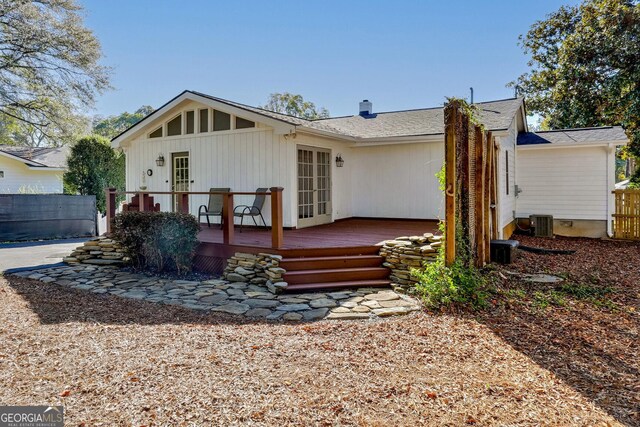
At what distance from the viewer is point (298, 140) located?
344 inches

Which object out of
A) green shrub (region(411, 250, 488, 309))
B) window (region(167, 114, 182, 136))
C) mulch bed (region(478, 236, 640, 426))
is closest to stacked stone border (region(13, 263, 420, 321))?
green shrub (region(411, 250, 488, 309))

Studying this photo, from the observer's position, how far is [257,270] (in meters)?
6.22

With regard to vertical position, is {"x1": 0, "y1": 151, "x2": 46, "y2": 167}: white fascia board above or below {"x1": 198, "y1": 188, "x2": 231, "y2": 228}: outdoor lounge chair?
above

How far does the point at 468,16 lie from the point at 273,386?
13751 mm

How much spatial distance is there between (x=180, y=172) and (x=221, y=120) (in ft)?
5.83

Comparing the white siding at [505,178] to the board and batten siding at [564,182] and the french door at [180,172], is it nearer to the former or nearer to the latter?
the board and batten siding at [564,182]

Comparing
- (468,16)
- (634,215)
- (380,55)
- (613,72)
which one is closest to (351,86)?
(380,55)

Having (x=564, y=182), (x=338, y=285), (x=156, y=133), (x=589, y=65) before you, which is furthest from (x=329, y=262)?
(x=589, y=65)

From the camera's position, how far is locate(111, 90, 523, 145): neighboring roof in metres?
9.03

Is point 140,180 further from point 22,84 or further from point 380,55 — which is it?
point 380,55

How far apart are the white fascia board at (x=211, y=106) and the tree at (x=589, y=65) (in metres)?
12.1

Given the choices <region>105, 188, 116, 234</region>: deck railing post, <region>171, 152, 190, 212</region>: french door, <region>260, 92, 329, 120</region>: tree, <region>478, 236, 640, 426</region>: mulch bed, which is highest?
<region>260, 92, 329, 120</region>: tree

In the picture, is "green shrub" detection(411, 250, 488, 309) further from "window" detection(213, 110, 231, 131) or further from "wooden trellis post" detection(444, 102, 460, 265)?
"window" detection(213, 110, 231, 131)

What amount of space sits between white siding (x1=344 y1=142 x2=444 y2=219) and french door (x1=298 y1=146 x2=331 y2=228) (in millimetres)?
1118
